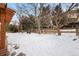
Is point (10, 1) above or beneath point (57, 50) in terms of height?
above

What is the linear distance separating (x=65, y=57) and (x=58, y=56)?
0.07 m

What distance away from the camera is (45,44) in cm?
175

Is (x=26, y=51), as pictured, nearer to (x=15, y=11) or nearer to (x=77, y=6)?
(x=15, y=11)

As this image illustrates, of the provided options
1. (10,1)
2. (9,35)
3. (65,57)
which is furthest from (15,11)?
(65,57)

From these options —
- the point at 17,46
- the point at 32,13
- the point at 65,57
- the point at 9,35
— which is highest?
the point at 32,13

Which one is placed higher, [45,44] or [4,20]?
[4,20]

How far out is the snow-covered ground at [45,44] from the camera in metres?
1.74

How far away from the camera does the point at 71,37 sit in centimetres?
175

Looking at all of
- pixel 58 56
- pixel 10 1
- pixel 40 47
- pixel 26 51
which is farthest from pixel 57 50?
pixel 10 1

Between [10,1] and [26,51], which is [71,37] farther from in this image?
[10,1]

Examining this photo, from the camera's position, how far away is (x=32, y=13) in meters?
1.78

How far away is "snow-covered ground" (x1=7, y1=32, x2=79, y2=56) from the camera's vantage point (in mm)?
1738

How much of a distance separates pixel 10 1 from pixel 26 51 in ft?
1.74

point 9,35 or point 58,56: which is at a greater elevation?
point 9,35
